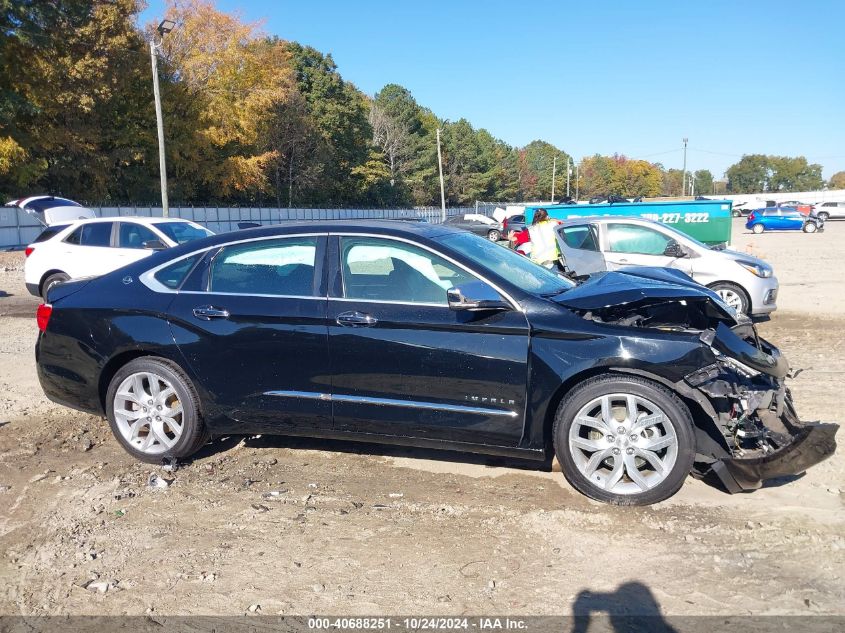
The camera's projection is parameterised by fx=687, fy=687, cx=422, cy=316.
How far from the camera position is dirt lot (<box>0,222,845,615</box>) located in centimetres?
316

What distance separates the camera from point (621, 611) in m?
3.02

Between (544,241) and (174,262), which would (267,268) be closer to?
(174,262)

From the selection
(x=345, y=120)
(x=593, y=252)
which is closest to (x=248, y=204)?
(x=345, y=120)

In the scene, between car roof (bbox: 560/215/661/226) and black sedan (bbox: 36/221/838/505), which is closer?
black sedan (bbox: 36/221/838/505)

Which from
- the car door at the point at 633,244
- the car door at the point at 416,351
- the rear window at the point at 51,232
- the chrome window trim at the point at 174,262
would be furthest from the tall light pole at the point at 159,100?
the car door at the point at 416,351

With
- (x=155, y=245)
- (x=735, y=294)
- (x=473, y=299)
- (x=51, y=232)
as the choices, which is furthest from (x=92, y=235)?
(x=735, y=294)

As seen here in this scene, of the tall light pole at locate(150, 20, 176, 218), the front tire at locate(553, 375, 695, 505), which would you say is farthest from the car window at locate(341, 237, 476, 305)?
the tall light pole at locate(150, 20, 176, 218)

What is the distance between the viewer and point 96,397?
495cm

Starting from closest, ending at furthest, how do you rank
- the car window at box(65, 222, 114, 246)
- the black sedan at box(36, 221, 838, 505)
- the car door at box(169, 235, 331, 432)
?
the black sedan at box(36, 221, 838, 505) < the car door at box(169, 235, 331, 432) < the car window at box(65, 222, 114, 246)

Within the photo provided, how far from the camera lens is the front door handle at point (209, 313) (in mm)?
4641

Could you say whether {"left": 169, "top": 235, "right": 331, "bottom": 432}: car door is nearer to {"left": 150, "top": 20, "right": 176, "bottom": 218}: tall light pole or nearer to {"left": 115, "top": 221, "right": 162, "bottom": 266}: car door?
{"left": 115, "top": 221, "right": 162, "bottom": 266}: car door

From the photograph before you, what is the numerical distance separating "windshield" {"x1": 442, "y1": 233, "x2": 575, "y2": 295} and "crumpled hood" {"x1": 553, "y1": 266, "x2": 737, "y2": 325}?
0.17 metres

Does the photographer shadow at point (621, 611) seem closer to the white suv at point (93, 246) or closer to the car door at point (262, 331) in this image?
the car door at point (262, 331)

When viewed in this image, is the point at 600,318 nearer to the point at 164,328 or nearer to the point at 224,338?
A: the point at 224,338
